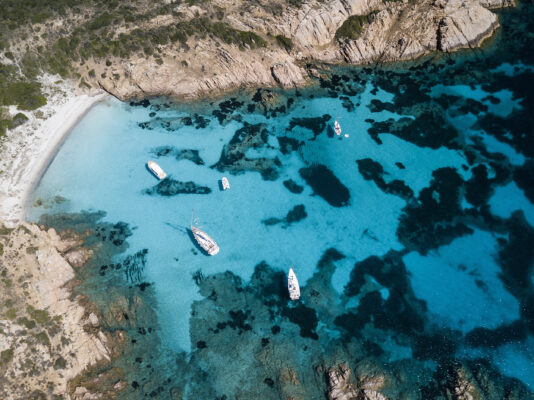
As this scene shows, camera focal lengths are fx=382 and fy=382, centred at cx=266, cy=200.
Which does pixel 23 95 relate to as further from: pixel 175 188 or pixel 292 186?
pixel 292 186

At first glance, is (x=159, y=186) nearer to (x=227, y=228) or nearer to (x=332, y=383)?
(x=227, y=228)

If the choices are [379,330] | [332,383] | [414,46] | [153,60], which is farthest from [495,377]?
[153,60]

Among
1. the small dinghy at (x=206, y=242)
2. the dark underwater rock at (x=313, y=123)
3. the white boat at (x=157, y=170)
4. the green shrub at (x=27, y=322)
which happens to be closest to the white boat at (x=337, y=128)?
the dark underwater rock at (x=313, y=123)

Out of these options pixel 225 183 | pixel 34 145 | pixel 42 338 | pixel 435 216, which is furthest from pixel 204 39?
pixel 42 338

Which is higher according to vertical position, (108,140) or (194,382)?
(108,140)

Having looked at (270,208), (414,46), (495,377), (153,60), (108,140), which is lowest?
(495,377)

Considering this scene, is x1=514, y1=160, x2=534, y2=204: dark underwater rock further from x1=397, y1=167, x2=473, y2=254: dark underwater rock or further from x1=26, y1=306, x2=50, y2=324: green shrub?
x1=26, y1=306, x2=50, y2=324: green shrub

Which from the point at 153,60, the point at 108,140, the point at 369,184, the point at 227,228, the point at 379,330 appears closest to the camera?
the point at 379,330
